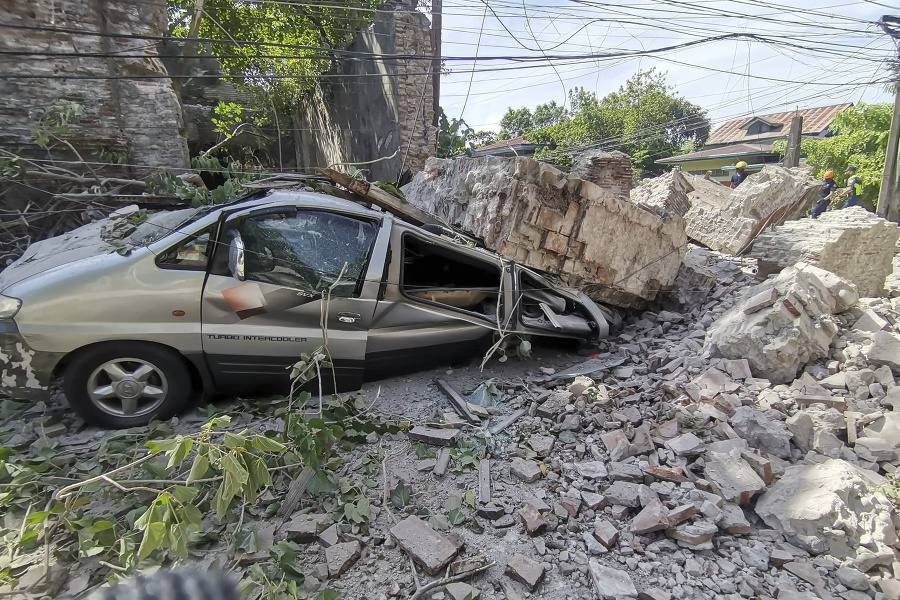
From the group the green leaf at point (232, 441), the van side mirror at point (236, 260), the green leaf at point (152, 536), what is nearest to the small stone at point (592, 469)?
the green leaf at point (232, 441)

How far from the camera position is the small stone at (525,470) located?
9.40ft

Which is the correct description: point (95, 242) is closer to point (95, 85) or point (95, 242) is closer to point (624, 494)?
point (624, 494)

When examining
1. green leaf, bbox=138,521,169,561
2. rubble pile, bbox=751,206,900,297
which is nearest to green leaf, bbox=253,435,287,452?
green leaf, bbox=138,521,169,561

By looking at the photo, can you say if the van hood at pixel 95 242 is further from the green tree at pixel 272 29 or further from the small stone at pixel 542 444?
the green tree at pixel 272 29

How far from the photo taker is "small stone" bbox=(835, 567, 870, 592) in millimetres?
2146

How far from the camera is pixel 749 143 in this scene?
1271 inches

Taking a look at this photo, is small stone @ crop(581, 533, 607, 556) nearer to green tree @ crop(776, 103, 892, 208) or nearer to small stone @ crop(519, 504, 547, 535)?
small stone @ crop(519, 504, 547, 535)

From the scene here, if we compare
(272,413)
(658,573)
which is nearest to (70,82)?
(272,413)

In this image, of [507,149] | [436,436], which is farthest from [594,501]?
[507,149]

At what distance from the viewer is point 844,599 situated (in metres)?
2.11

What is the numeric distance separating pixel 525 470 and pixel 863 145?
1942 centimetres

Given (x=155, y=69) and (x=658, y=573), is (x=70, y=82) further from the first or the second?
(x=658, y=573)

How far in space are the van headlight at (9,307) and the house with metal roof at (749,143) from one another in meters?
29.9

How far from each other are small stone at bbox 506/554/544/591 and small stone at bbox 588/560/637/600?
256mm
